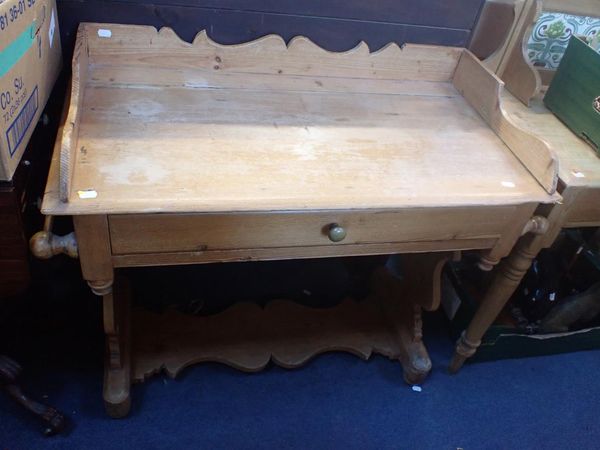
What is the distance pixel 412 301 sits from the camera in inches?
61.2

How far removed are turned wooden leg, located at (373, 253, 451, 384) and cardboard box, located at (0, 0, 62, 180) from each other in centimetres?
99

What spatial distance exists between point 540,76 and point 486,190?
0.69m

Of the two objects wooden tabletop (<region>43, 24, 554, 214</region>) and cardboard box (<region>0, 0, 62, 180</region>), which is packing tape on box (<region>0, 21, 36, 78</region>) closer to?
cardboard box (<region>0, 0, 62, 180</region>)

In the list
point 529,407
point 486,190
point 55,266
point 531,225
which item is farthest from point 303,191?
point 529,407

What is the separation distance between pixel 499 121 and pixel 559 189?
21 cm

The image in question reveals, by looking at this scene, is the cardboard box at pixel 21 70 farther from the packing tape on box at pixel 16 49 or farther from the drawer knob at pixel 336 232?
the drawer knob at pixel 336 232

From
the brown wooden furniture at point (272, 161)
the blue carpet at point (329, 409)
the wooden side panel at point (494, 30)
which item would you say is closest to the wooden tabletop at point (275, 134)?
the brown wooden furniture at point (272, 161)

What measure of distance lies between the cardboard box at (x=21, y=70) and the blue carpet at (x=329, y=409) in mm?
726

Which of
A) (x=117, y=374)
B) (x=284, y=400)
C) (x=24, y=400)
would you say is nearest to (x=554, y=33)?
(x=284, y=400)

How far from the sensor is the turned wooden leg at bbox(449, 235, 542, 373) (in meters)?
1.27

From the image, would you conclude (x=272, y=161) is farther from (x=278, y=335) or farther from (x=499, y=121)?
(x=278, y=335)

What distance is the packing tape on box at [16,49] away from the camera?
0.82 metres

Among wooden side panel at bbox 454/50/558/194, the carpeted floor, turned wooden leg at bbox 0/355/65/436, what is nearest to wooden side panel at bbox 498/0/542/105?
wooden side panel at bbox 454/50/558/194

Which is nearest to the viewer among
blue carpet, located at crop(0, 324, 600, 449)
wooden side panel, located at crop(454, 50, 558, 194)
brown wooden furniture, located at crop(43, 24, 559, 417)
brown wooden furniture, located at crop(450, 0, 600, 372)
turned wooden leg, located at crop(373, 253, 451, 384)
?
brown wooden furniture, located at crop(43, 24, 559, 417)
